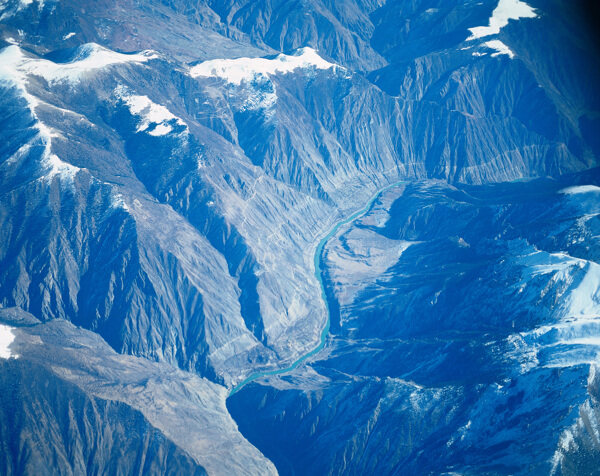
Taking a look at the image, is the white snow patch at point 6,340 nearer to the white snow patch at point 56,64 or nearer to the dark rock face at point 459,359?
the dark rock face at point 459,359

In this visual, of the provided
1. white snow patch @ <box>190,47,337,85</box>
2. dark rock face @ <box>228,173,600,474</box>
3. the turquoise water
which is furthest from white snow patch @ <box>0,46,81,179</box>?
dark rock face @ <box>228,173,600,474</box>

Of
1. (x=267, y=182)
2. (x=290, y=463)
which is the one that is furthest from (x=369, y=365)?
(x=267, y=182)

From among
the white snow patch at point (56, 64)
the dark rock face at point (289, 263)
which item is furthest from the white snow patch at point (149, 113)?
the white snow patch at point (56, 64)

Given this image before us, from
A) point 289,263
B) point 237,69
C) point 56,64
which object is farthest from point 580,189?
point 56,64

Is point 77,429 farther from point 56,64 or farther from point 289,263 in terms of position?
point 56,64

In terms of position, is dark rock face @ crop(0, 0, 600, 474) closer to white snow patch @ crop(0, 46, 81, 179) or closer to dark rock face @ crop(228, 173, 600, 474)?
dark rock face @ crop(228, 173, 600, 474)

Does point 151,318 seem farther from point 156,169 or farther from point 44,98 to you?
point 44,98
